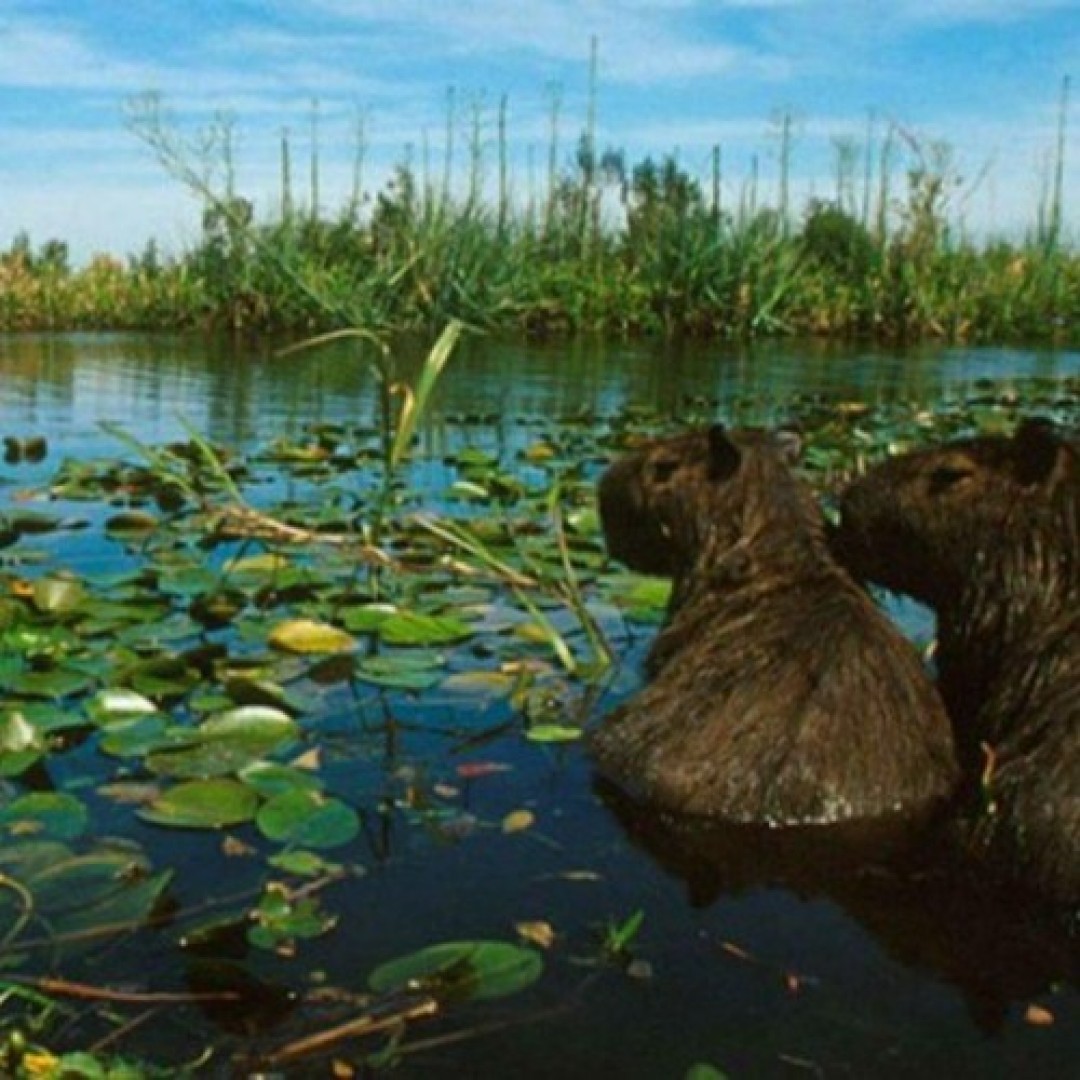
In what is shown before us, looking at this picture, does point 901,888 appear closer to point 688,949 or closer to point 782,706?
point 782,706

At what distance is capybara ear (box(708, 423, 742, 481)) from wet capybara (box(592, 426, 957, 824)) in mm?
57

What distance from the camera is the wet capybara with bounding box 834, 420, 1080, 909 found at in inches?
125

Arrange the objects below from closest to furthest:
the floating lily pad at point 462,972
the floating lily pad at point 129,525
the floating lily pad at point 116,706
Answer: the floating lily pad at point 462,972
the floating lily pad at point 116,706
the floating lily pad at point 129,525

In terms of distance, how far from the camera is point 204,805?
344 cm

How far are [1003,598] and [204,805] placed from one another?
76.7 inches

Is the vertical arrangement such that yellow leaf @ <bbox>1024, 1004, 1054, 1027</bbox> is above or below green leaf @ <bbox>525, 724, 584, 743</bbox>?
below

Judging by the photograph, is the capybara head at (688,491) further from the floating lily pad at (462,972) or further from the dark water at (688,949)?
the floating lily pad at (462,972)

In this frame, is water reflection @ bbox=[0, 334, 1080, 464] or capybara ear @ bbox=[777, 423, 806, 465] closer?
capybara ear @ bbox=[777, 423, 806, 465]

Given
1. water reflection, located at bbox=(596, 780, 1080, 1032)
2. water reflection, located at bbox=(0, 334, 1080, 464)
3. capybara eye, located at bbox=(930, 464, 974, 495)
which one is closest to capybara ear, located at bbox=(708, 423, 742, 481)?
capybara eye, located at bbox=(930, 464, 974, 495)

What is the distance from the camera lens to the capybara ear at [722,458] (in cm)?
438

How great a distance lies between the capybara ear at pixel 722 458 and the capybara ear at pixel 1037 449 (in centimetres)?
83

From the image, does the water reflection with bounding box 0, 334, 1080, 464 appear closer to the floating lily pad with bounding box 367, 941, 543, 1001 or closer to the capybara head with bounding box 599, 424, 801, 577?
the capybara head with bounding box 599, 424, 801, 577

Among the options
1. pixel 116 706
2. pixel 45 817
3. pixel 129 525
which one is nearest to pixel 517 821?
pixel 45 817

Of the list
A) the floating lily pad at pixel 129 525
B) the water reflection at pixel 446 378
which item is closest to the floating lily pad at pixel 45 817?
the floating lily pad at pixel 129 525
